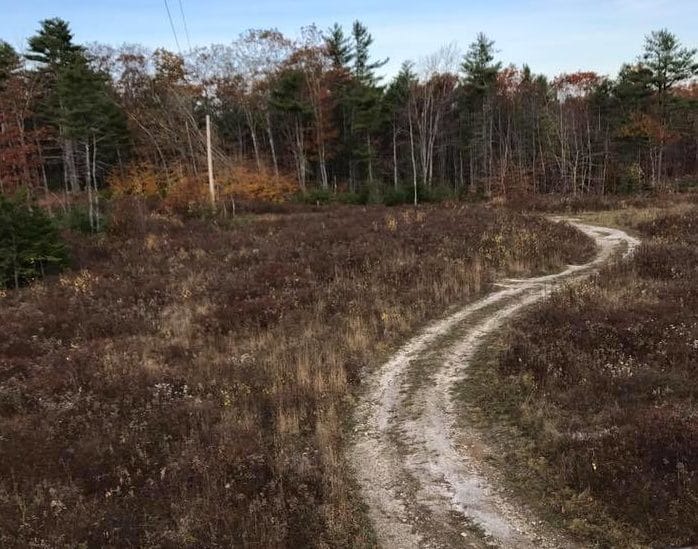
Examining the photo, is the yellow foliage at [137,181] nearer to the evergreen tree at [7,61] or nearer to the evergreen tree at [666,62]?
the evergreen tree at [7,61]

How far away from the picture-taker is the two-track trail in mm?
4746

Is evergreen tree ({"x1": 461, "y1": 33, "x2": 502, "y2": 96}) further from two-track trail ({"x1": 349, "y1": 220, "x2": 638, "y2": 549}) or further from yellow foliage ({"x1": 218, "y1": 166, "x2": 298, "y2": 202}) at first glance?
two-track trail ({"x1": 349, "y1": 220, "x2": 638, "y2": 549})

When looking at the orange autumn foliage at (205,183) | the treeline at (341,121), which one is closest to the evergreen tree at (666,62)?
the treeline at (341,121)

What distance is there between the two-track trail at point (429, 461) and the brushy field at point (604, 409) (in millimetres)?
367

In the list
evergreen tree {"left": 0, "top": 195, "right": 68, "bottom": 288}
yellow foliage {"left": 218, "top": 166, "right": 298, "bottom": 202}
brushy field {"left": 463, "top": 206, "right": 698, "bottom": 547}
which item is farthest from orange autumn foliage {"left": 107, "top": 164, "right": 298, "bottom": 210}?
brushy field {"left": 463, "top": 206, "right": 698, "bottom": 547}

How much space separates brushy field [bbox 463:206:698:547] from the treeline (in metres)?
34.7

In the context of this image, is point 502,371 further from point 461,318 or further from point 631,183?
point 631,183

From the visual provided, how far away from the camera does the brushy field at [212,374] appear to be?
5.10m

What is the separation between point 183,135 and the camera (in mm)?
46125

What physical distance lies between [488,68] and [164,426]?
51.4 metres

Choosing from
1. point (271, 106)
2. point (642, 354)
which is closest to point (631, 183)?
point (271, 106)

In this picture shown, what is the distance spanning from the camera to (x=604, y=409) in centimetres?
641

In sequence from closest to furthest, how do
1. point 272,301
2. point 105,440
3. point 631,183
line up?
point 105,440
point 272,301
point 631,183

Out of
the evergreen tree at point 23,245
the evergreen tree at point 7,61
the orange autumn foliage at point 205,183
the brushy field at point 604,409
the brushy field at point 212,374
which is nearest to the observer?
the brushy field at point 604,409
